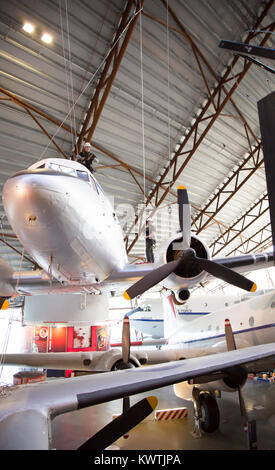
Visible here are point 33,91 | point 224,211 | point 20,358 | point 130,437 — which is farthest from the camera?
point 224,211

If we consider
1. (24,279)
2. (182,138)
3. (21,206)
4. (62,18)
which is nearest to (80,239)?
(21,206)

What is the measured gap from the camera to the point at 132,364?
7.04 meters

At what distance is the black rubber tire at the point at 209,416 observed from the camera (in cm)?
697

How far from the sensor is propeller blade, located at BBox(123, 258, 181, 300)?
5.84 m

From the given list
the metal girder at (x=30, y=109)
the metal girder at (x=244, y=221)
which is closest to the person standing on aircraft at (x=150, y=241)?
the metal girder at (x=30, y=109)

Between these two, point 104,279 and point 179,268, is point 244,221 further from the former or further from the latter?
point 104,279

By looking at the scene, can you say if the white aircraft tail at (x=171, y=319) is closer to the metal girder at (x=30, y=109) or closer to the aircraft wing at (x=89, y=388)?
the metal girder at (x=30, y=109)

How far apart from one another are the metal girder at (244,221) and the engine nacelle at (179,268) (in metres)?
19.1

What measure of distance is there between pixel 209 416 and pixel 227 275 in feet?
12.2

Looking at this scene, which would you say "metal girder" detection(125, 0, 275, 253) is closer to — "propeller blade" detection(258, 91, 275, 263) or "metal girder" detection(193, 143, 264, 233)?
"metal girder" detection(193, 143, 264, 233)

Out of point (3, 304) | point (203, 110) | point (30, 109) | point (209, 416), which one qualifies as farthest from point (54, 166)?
point (203, 110)

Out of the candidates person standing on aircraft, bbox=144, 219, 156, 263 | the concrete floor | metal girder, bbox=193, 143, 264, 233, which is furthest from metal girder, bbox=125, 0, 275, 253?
the concrete floor
